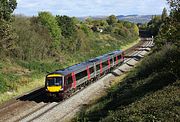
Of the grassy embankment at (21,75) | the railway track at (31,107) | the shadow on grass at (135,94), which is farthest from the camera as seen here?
the grassy embankment at (21,75)

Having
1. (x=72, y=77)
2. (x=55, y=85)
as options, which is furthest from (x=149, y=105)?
(x=72, y=77)

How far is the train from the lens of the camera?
2814 centimetres

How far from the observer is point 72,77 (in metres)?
29.8

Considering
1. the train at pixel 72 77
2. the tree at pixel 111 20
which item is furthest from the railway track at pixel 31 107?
the tree at pixel 111 20

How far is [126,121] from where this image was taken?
15.1 m

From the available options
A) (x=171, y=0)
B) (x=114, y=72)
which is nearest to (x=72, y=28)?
(x=114, y=72)

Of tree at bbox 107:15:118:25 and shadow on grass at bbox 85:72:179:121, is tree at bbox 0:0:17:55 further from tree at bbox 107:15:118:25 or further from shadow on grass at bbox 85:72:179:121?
tree at bbox 107:15:118:25

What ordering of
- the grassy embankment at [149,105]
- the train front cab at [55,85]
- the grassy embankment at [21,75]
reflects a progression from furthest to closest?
the grassy embankment at [21,75] → the train front cab at [55,85] → the grassy embankment at [149,105]

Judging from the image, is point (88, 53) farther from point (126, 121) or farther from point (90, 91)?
point (126, 121)

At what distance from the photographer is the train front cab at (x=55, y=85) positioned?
2798 cm

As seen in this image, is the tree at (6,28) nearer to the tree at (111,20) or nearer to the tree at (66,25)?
the tree at (66,25)

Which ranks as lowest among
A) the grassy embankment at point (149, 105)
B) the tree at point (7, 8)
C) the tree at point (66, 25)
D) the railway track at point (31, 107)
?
the railway track at point (31, 107)

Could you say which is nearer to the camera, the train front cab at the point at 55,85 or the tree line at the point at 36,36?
the train front cab at the point at 55,85

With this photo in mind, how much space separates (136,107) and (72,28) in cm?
4127
